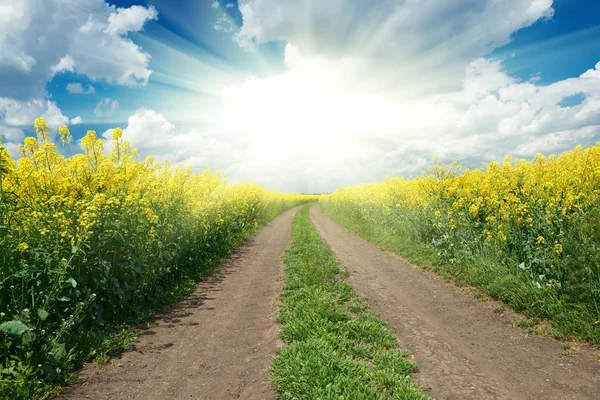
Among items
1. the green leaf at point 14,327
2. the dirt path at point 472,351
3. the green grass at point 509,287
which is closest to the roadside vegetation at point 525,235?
the green grass at point 509,287

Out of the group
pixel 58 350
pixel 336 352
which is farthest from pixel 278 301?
pixel 58 350

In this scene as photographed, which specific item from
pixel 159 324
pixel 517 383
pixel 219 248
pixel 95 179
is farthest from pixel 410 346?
pixel 219 248

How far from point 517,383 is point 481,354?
2.69 ft

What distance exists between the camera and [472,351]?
5652 mm

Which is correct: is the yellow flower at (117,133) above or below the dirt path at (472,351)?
above

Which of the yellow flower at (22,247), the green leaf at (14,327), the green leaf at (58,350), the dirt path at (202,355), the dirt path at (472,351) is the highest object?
the yellow flower at (22,247)

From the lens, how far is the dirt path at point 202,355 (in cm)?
475

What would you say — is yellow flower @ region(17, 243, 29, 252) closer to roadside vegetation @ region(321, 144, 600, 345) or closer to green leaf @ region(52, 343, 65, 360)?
green leaf @ region(52, 343, 65, 360)

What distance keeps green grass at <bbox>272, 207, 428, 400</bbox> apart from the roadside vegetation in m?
3.28

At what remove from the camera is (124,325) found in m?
6.78

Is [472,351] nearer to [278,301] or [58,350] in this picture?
[278,301]

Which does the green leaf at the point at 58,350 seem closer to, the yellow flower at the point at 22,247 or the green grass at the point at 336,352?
the yellow flower at the point at 22,247

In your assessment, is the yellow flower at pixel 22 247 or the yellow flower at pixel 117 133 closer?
the yellow flower at pixel 22 247

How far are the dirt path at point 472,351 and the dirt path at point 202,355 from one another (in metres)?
2.39
